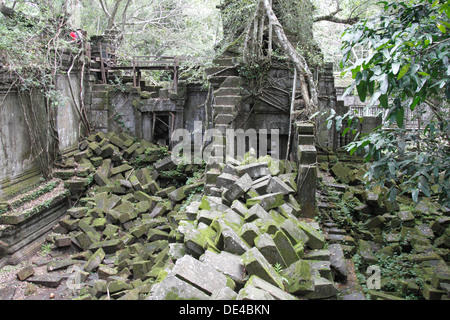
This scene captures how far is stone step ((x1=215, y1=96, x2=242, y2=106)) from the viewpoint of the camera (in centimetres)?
878

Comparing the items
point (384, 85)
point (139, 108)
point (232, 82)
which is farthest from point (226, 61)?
point (384, 85)

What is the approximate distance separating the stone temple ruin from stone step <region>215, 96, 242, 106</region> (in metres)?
0.04

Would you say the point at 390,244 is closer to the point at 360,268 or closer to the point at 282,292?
the point at 360,268

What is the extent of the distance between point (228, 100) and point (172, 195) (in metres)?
3.02

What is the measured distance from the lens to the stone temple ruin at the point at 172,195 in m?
4.14

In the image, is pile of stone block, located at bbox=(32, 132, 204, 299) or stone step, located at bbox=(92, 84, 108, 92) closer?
pile of stone block, located at bbox=(32, 132, 204, 299)

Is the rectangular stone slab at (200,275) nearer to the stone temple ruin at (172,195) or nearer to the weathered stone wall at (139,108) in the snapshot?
the stone temple ruin at (172,195)

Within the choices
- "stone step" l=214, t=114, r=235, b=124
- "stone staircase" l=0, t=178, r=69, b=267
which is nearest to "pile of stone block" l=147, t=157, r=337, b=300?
"stone step" l=214, t=114, r=235, b=124

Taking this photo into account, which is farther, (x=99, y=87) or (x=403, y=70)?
(x=99, y=87)

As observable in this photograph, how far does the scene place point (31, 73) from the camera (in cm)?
917

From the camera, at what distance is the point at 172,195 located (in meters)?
9.98

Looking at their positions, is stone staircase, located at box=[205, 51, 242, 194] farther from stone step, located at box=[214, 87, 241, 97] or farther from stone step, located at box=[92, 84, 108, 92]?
stone step, located at box=[92, 84, 108, 92]

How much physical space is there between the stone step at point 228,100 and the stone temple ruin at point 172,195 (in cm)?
4

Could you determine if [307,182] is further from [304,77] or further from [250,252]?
[304,77]
